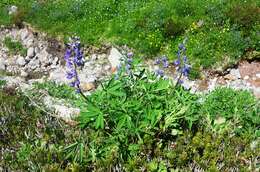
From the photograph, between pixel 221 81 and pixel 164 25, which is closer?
pixel 221 81

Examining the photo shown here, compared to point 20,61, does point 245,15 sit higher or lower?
higher

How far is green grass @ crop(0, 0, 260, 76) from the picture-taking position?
546 inches

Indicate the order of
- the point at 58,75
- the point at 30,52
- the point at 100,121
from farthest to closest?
the point at 30,52, the point at 58,75, the point at 100,121

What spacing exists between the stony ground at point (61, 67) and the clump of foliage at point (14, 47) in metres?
0.14

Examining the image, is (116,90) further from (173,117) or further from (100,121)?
(173,117)

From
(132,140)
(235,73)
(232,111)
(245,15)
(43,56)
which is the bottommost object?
(43,56)

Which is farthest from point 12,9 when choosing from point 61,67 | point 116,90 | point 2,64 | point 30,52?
point 116,90

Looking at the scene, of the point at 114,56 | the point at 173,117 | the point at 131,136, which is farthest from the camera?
the point at 114,56

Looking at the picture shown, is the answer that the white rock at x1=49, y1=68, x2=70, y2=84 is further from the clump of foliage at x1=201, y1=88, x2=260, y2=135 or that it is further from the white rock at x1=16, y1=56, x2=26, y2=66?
the clump of foliage at x1=201, y1=88, x2=260, y2=135

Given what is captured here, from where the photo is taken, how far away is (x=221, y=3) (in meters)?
14.9

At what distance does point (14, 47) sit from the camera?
1772 centimetres

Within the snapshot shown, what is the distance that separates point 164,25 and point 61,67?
4.11m

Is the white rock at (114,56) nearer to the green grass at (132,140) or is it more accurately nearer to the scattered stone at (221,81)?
the scattered stone at (221,81)

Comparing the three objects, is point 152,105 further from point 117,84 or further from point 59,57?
point 59,57
